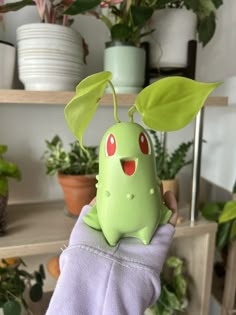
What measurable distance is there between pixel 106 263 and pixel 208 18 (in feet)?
2.26

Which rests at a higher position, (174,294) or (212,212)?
(212,212)

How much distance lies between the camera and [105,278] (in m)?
0.37

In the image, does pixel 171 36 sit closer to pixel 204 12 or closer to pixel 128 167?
pixel 204 12

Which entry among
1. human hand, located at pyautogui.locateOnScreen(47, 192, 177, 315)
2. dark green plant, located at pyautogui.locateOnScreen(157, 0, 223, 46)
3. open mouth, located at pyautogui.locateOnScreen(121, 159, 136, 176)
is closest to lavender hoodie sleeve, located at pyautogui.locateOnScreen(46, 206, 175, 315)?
human hand, located at pyautogui.locateOnScreen(47, 192, 177, 315)

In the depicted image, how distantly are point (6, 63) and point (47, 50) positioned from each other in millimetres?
112

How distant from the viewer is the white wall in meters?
0.89

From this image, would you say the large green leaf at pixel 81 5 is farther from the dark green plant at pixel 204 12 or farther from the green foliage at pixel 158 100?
the green foliage at pixel 158 100

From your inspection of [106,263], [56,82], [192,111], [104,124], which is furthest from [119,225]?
[104,124]

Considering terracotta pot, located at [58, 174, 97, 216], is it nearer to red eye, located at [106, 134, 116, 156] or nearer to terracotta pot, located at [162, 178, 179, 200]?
terracotta pot, located at [162, 178, 179, 200]

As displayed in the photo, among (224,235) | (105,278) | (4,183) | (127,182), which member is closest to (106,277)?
(105,278)

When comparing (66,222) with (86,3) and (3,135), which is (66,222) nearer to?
(3,135)

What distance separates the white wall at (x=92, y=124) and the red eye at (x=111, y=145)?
1.94 ft

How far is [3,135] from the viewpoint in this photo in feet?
2.91

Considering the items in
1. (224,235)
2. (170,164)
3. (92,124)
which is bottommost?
(224,235)
